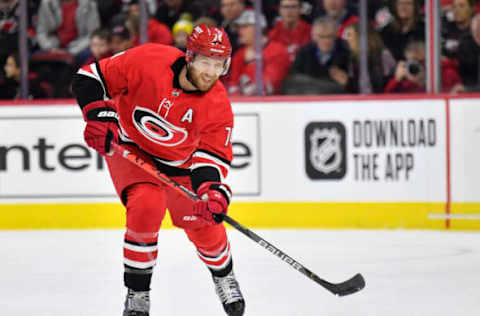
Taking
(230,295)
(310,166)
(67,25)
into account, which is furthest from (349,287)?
(67,25)

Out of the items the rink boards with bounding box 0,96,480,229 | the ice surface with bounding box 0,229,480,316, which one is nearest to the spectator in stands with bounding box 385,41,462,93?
the rink boards with bounding box 0,96,480,229

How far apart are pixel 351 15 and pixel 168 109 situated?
2.68 metres

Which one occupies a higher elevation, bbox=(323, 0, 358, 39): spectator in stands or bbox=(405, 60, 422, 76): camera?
bbox=(323, 0, 358, 39): spectator in stands

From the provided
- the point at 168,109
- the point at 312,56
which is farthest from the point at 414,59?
the point at 168,109

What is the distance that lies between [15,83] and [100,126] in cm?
277

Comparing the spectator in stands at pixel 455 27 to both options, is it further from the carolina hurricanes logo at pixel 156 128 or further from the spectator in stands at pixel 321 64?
the carolina hurricanes logo at pixel 156 128

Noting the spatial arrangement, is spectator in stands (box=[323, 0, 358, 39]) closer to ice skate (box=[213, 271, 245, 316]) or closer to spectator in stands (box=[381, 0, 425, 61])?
spectator in stands (box=[381, 0, 425, 61])

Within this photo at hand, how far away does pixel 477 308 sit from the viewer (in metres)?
2.81

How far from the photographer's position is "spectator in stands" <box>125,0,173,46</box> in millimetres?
5074

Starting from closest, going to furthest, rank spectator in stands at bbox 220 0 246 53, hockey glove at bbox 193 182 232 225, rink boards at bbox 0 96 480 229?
hockey glove at bbox 193 182 232 225 → rink boards at bbox 0 96 480 229 → spectator in stands at bbox 220 0 246 53

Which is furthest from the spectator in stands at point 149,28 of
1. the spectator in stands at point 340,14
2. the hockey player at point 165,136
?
the hockey player at point 165,136

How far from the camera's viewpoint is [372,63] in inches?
197

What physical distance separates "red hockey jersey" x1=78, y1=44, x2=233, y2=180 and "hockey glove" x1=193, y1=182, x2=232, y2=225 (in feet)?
0.33

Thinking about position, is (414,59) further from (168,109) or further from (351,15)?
(168,109)
